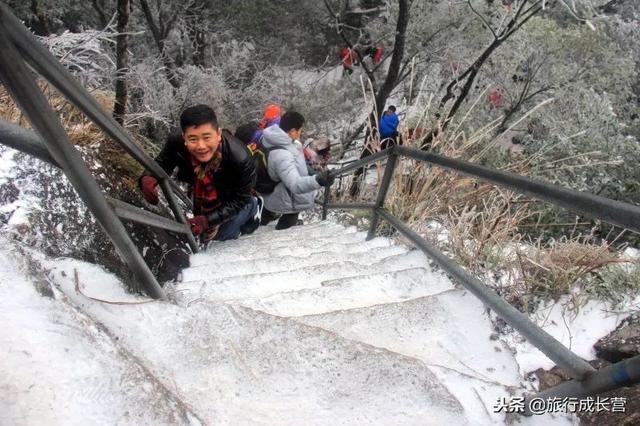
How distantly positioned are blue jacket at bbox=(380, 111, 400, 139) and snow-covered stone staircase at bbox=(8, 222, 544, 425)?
5.31m

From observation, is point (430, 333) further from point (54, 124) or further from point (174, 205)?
point (174, 205)

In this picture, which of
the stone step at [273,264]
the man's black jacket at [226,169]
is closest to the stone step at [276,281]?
the stone step at [273,264]

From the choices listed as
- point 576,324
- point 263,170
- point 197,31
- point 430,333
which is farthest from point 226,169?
point 197,31

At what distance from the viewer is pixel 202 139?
267cm

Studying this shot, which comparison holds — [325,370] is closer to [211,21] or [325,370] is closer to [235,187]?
[235,187]

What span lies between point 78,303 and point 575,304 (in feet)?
7.65

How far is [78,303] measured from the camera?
4.77 feet

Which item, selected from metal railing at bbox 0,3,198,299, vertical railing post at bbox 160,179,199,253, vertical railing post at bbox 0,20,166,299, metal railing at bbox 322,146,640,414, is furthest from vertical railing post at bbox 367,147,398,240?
vertical railing post at bbox 0,20,166,299

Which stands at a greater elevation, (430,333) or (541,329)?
(541,329)

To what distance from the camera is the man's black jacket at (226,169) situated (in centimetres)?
288

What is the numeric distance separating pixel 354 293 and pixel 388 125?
539 cm

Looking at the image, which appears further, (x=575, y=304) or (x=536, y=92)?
(x=536, y=92)

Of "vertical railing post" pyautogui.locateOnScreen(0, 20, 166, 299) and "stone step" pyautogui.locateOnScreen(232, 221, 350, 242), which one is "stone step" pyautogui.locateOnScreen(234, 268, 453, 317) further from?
"stone step" pyautogui.locateOnScreen(232, 221, 350, 242)

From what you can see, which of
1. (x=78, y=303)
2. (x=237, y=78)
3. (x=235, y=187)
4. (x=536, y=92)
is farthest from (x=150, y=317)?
(x=237, y=78)
